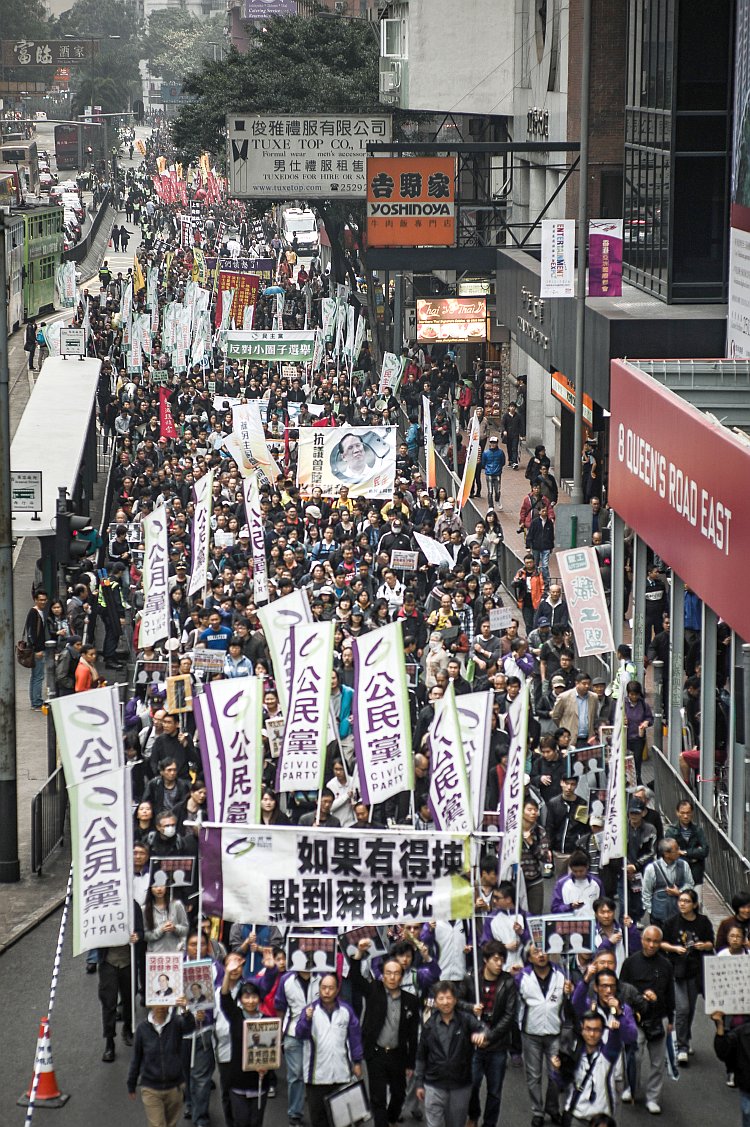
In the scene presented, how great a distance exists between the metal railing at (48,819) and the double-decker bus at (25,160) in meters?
75.6

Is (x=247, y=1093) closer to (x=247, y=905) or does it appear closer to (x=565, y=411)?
(x=247, y=905)

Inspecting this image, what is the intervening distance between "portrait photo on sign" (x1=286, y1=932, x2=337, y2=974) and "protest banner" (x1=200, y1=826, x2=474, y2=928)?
0.41m

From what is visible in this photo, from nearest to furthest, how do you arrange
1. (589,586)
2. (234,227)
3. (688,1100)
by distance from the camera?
1. (688,1100)
2. (589,586)
3. (234,227)

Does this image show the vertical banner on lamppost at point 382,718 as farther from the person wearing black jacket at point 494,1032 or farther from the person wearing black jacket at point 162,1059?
the person wearing black jacket at point 162,1059

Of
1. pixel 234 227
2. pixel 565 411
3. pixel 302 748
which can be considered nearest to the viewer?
pixel 302 748

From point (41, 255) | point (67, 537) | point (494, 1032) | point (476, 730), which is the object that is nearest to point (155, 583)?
point (67, 537)

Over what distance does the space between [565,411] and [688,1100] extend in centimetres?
2500

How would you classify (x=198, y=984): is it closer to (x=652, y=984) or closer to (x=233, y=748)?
(x=233, y=748)

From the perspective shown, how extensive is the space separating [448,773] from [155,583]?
764 cm

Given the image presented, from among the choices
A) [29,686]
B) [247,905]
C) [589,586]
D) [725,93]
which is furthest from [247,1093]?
[725,93]

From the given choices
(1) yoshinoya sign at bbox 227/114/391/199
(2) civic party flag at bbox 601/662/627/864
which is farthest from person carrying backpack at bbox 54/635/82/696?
(1) yoshinoya sign at bbox 227/114/391/199

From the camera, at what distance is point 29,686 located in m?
24.1

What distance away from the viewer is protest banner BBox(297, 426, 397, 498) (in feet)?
87.2

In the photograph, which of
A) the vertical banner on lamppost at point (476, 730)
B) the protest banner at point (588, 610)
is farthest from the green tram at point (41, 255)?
the vertical banner on lamppost at point (476, 730)
